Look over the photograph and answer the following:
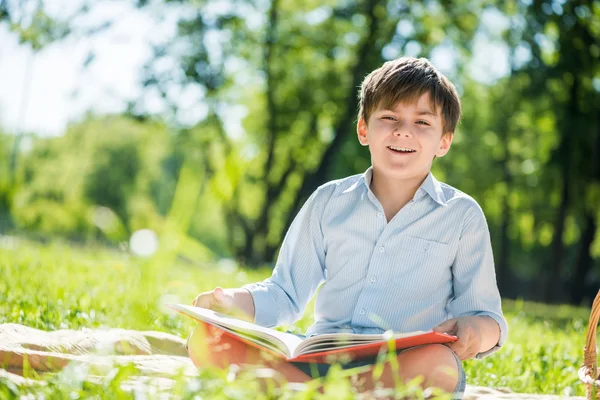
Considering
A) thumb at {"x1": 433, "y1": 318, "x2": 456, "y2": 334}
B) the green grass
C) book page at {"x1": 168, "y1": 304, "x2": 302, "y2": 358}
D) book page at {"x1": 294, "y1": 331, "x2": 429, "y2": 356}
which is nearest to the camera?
book page at {"x1": 294, "y1": 331, "x2": 429, "y2": 356}

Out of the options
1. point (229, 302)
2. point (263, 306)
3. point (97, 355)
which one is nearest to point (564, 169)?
point (263, 306)

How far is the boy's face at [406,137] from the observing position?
2818 mm

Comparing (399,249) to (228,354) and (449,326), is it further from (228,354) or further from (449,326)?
(228,354)

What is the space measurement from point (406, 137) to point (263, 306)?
85 centimetres

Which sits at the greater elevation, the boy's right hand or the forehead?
the forehead

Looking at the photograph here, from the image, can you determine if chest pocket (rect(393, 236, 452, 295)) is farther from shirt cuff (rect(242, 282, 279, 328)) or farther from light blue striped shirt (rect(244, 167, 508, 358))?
shirt cuff (rect(242, 282, 279, 328))

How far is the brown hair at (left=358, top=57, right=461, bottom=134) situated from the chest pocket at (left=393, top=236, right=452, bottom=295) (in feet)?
1.56

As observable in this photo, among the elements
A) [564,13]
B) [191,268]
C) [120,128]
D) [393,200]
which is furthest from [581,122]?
[120,128]

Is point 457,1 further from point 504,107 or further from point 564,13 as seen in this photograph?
point 504,107

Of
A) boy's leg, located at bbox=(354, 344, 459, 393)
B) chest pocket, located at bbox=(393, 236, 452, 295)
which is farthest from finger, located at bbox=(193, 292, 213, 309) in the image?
chest pocket, located at bbox=(393, 236, 452, 295)

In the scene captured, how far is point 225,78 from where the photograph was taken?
16.1m

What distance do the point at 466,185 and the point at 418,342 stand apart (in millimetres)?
20694

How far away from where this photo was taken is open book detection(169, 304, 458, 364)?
218cm

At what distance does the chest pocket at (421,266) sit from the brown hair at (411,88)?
48 centimetres
